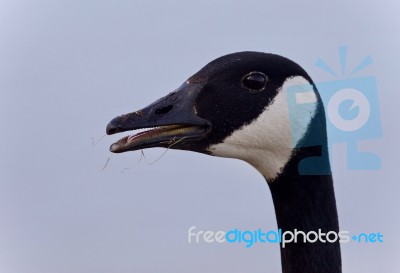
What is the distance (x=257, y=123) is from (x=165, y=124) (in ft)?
1.65

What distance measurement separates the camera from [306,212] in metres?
3.00

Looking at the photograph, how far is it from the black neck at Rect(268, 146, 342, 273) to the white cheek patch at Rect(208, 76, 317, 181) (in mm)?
119

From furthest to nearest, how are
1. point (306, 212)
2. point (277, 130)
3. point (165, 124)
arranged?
point (306, 212) < point (277, 130) < point (165, 124)

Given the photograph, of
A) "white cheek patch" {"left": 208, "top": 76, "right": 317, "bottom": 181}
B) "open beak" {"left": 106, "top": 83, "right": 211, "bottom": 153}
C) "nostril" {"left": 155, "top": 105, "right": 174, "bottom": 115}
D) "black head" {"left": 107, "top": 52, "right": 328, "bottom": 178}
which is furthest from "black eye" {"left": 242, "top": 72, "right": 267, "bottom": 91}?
"nostril" {"left": 155, "top": 105, "right": 174, "bottom": 115}

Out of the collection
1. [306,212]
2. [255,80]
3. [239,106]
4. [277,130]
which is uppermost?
[255,80]

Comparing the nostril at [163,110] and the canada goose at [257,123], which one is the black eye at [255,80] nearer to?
the canada goose at [257,123]

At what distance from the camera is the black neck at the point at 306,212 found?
117 inches

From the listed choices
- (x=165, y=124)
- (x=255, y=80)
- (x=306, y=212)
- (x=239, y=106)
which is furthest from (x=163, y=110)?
(x=306, y=212)

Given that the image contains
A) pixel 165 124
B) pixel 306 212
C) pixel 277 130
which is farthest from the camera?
pixel 306 212

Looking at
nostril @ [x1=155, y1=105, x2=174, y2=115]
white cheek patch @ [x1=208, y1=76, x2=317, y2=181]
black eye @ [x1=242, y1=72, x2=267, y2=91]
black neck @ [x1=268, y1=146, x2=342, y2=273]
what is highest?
black eye @ [x1=242, y1=72, x2=267, y2=91]

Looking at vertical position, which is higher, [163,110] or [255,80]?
[255,80]

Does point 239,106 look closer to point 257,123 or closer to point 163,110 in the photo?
point 257,123

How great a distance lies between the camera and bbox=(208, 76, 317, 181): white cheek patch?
2.86 metres

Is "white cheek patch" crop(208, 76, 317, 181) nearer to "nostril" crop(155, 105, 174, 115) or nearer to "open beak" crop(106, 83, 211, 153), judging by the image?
"open beak" crop(106, 83, 211, 153)
